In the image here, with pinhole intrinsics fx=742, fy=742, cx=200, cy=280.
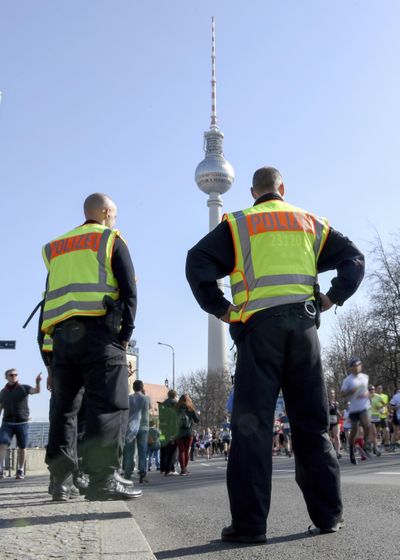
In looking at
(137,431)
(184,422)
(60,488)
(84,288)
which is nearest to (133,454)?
(137,431)

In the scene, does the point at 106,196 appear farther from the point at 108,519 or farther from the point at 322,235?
the point at 108,519

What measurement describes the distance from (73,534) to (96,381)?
1587 mm

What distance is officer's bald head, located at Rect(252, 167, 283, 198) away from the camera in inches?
172

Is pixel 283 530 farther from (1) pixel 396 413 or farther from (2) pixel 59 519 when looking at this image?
(1) pixel 396 413

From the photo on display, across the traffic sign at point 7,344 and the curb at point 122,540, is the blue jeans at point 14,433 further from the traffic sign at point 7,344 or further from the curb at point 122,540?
the curb at point 122,540

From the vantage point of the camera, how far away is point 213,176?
139125 millimetres

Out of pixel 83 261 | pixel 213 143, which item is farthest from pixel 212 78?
pixel 83 261

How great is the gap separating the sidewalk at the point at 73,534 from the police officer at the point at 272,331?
0.59m

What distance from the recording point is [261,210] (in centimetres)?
Result: 412

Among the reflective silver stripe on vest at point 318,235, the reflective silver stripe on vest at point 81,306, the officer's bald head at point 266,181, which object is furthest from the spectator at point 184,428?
the reflective silver stripe on vest at point 318,235

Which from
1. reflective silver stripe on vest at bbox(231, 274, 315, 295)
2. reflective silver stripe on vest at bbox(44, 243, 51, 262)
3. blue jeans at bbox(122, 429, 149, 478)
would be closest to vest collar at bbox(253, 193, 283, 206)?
reflective silver stripe on vest at bbox(231, 274, 315, 295)

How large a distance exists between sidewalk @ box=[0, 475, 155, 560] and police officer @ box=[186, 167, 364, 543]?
591 mm

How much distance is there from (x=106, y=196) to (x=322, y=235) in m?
2.15

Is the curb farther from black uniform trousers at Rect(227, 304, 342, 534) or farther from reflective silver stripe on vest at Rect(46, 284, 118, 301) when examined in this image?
reflective silver stripe on vest at Rect(46, 284, 118, 301)
